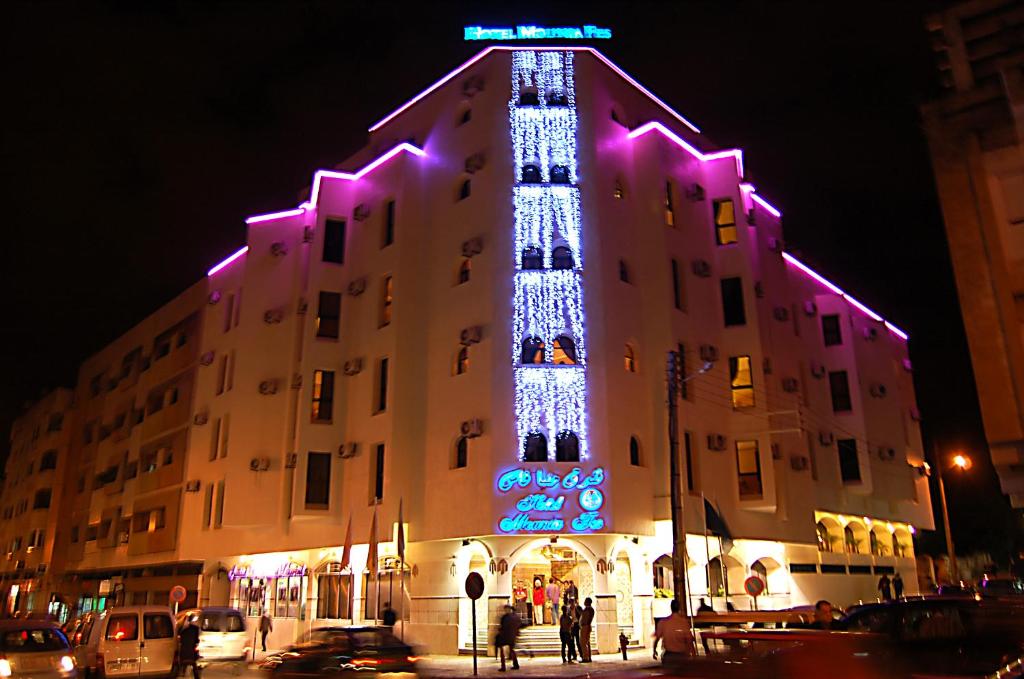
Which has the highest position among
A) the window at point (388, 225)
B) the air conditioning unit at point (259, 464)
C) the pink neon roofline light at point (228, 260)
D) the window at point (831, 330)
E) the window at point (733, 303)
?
the pink neon roofline light at point (228, 260)

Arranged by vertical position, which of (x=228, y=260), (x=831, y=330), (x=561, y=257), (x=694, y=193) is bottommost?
(x=561, y=257)

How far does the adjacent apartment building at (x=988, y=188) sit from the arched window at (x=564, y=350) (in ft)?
47.3

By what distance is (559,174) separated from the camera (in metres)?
29.8

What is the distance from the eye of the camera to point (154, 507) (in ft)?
146

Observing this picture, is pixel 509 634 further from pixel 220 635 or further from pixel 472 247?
pixel 472 247

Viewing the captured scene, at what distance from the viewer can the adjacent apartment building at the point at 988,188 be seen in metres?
13.2

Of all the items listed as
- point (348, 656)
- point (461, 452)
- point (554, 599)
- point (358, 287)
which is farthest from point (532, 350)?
point (348, 656)

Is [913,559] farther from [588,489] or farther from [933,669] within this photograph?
[933,669]

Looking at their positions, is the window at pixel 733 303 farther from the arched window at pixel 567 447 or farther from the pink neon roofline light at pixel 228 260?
the pink neon roofline light at pixel 228 260

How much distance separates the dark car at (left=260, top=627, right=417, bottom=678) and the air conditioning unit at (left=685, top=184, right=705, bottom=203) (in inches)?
911

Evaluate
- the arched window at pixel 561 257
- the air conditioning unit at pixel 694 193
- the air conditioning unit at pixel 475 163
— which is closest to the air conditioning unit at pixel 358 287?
the air conditioning unit at pixel 475 163

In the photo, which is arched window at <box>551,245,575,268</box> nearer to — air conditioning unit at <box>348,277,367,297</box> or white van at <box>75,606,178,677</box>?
air conditioning unit at <box>348,277,367,297</box>

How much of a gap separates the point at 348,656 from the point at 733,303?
23.0 meters

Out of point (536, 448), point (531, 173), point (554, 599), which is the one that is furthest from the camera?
point (531, 173)
